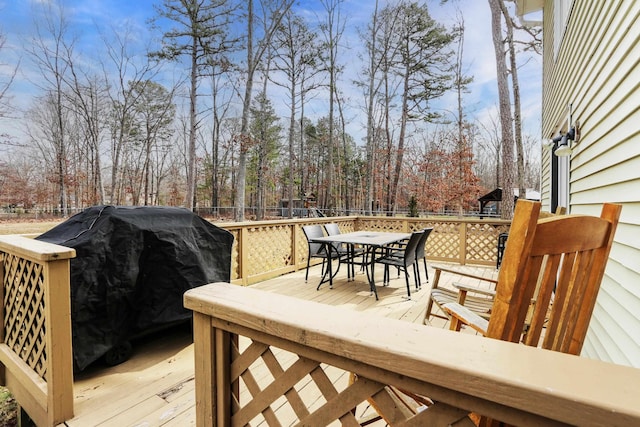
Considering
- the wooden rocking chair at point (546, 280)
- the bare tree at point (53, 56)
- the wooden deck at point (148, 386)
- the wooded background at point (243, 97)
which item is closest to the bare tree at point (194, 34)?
the wooded background at point (243, 97)

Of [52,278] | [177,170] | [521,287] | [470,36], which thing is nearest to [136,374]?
[52,278]

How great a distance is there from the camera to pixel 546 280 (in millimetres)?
802

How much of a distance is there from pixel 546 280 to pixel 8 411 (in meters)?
3.81

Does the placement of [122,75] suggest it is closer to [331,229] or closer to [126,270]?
[331,229]

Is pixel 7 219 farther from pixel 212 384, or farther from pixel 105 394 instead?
pixel 212 384

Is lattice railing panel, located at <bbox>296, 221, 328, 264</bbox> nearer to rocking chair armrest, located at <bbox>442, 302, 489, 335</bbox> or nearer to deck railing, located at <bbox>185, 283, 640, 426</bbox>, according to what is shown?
rocking chair armrest, located at <bbox>442, 302, 489, 335</bbox>

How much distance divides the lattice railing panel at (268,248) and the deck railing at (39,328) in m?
2.74

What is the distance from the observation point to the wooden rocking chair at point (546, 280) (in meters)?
0.70

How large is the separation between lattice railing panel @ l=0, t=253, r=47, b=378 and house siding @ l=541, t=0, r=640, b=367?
121 inches

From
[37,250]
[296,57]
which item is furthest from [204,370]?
[296,57]

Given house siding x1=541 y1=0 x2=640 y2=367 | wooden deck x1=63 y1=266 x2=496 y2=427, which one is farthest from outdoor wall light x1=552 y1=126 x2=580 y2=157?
wooden deck x1=63 y1=266 x2=496 y2=427

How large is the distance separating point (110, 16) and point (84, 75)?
9.77 feet

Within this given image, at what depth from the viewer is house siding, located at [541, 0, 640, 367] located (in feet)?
5.10

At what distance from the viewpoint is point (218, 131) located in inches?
854
